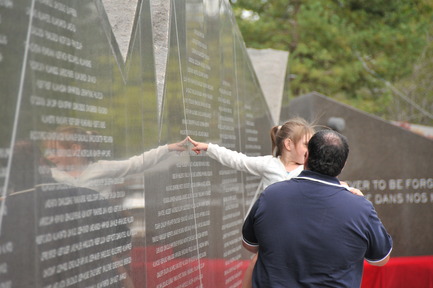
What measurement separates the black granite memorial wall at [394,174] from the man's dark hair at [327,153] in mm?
6067

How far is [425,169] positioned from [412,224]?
73cm

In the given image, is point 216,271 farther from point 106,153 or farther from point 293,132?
point 106,153

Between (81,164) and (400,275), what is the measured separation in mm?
5878

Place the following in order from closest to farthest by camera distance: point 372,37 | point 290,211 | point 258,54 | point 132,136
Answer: point 290,211 < point 132,136 < point 258,54 < point 372,37

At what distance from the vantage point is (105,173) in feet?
11.4

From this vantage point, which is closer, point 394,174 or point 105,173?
point 105,173

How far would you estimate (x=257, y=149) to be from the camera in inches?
293

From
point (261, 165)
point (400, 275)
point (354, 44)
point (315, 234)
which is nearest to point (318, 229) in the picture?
point (315, 234)

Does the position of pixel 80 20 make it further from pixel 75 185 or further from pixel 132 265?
pixel 132 265

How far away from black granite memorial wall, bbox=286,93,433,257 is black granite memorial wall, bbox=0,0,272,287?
424 centimetres

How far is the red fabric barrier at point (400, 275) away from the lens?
814cm

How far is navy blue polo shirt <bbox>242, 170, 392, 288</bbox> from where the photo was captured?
3555 mm

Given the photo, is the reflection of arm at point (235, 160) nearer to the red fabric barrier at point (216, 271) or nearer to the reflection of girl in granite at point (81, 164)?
the red fabric barrier at point (216, 271)

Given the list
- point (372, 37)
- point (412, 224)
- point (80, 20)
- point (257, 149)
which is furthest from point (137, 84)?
point (372, 37)
